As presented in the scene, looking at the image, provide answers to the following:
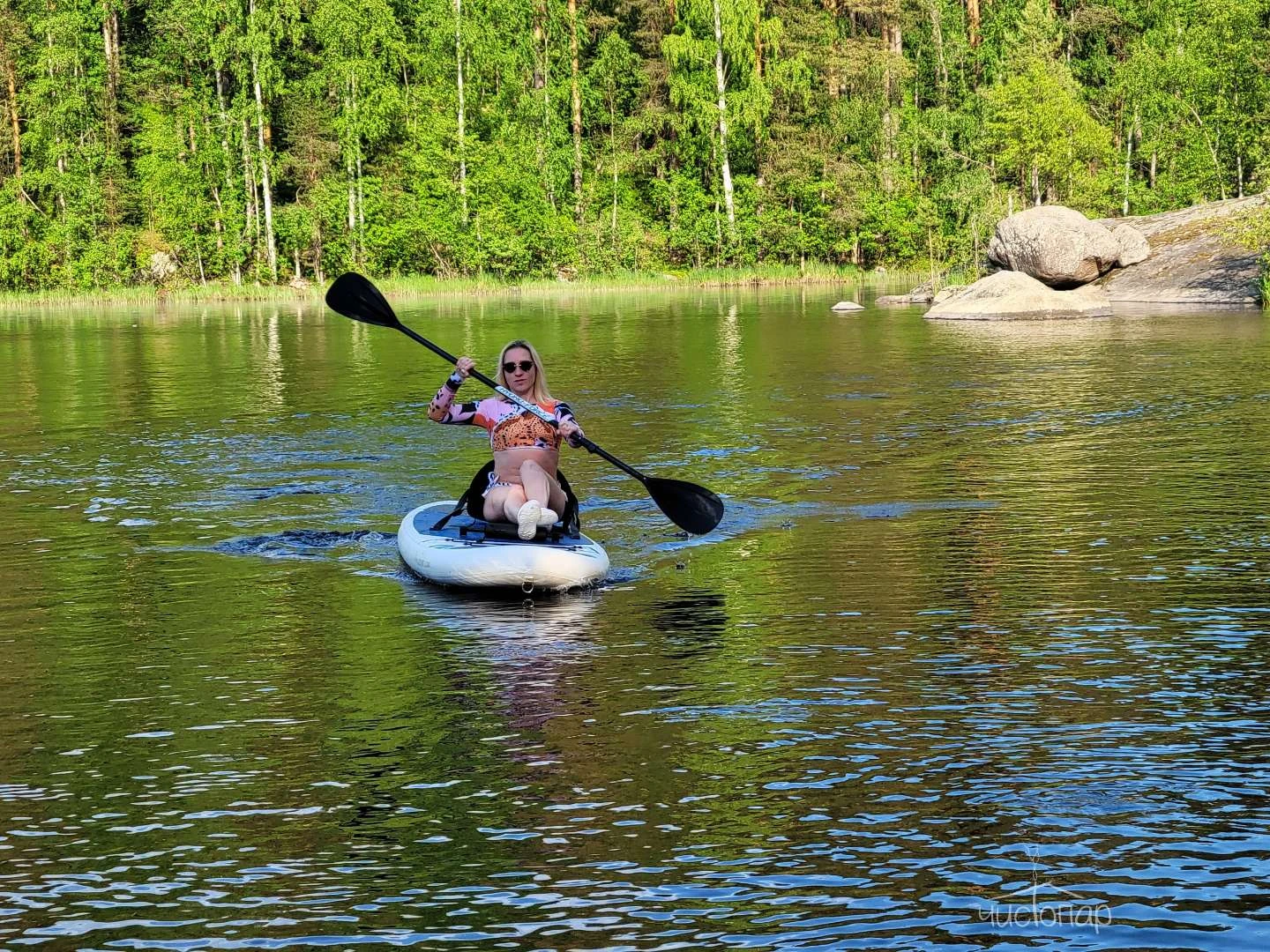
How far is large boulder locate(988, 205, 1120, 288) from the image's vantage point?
4053cm

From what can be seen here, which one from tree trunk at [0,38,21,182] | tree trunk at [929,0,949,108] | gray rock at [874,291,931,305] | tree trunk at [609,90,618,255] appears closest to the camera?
gray rock at [874,291,931,305]

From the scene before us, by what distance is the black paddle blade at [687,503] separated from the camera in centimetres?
1231

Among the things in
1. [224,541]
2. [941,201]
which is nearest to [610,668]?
[224,541]

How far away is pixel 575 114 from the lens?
6712cm

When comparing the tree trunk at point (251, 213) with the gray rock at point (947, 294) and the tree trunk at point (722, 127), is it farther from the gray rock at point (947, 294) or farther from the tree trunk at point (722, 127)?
the gray rock at point (947, 294)

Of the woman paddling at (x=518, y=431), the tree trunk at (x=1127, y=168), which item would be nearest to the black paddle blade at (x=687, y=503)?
the woman paddling at (x=518, y=431)

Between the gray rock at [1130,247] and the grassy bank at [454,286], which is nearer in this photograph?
the gray rock at [1130,247]

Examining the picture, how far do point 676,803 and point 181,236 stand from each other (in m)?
54.5

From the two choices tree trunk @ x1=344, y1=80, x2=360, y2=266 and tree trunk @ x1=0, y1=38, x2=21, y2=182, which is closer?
tree trunk @ x1=0, y1=38, x2=21, y2=182

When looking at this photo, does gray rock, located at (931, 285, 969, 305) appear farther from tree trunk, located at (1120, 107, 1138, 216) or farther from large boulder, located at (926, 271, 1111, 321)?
tree trunk, located at (1120, 107, 1138, 216)

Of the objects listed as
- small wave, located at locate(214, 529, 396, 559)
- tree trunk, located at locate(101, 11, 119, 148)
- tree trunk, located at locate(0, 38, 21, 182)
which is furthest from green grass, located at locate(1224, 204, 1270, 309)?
tree trunk, located at locate(0, 38, 21, 182)

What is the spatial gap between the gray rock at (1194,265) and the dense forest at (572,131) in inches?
298

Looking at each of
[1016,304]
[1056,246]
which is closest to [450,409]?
[1016,304]

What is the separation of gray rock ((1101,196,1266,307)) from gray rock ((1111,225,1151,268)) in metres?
0.18
